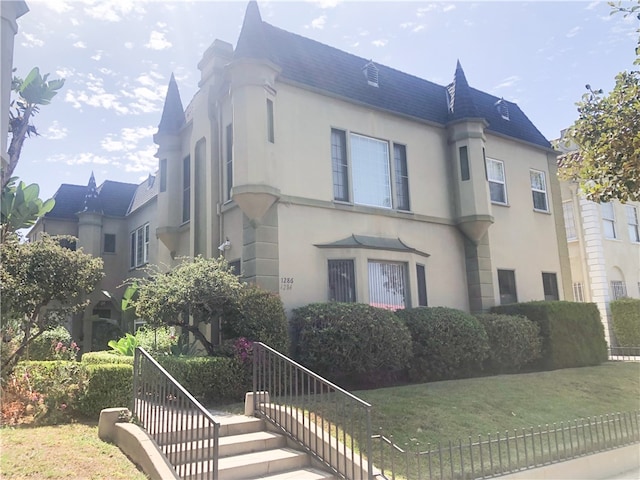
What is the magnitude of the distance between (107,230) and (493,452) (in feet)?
78.0

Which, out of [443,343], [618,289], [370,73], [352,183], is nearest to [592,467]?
[443,343]

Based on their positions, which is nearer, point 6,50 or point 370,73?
point 6,50

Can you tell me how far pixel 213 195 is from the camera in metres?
14.4

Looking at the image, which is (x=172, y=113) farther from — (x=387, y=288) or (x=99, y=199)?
(x=99, y=199)

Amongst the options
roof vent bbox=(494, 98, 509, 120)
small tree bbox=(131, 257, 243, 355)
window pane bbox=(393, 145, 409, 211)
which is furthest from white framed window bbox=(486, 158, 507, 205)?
small tree bbox=(131, 257, 243, 355)

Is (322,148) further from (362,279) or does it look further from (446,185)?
(446,185)

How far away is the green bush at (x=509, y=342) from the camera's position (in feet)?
46.8

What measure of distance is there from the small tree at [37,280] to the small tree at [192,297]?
147 cm

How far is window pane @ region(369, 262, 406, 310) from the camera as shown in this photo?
44.1ft

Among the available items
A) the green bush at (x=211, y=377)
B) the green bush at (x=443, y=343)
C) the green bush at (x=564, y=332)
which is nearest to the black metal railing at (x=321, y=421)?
the green bush at (x=211, y=377)

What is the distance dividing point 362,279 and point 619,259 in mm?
18385

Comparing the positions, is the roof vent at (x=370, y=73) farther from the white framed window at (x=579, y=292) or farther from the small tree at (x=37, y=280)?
the white framed window at (x=579, y=292)

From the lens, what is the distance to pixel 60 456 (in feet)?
21.0

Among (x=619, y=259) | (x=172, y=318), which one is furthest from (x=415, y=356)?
(x=619, y=259)
